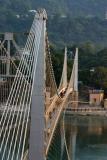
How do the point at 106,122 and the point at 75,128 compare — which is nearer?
the point at 75,128

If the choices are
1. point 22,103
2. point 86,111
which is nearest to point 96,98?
point 86,111

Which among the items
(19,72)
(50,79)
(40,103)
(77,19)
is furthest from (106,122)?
(77,19)

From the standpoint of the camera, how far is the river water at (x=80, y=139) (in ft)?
49.9

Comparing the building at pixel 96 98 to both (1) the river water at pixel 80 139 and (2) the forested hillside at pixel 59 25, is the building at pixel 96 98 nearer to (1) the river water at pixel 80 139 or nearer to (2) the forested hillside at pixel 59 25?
(1) the river water at pixel 80 139

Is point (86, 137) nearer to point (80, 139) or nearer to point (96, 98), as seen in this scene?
point (80, 139)

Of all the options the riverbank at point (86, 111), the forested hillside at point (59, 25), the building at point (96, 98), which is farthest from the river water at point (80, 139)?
the forested hillside at point (59, 25)

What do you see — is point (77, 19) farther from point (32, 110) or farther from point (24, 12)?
point (32, 110)

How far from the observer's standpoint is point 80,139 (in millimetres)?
18203

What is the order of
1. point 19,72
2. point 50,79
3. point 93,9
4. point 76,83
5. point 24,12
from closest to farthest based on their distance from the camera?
point 19,72 → point 50,79 → point 76,83 → point 24,12 → point 93,9

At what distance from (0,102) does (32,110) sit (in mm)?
11579

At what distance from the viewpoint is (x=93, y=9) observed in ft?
203

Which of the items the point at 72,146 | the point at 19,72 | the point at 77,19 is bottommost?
the point at 72,146

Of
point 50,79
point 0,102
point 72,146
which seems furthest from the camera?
point 0,102

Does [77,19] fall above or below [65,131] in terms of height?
above
